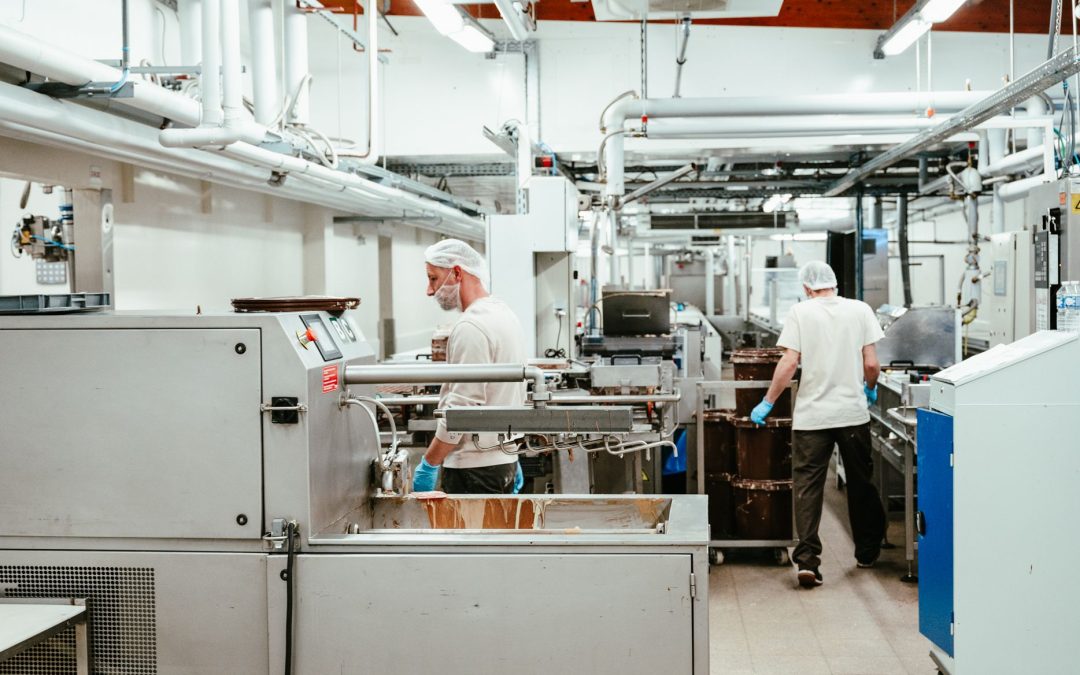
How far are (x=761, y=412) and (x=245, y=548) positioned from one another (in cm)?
249

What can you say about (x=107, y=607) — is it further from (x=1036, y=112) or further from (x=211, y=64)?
(x=1036, y=112)

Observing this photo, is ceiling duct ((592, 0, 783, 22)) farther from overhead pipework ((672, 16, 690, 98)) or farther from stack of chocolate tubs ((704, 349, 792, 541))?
stack of chocolate tubs ((704, 349, 792, 541))

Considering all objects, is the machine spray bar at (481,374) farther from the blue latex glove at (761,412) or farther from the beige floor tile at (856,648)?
the blue latex glove at (761,412)

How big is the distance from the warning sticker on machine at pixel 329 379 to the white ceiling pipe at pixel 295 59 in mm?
1706

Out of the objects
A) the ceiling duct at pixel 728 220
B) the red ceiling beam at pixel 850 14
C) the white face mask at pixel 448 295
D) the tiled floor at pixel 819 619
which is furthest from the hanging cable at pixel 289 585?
the ceiling duct at pixel 728 220

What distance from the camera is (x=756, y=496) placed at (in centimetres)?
403

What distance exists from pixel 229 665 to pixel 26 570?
0.45 metres

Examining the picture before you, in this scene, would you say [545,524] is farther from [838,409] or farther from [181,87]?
[181,87]

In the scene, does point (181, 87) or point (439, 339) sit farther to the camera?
point (181, 87)

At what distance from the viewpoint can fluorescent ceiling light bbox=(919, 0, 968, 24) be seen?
146 inches

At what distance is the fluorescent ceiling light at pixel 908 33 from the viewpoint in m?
4.24

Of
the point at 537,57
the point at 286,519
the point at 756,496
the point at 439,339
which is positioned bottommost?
the point at 756,496

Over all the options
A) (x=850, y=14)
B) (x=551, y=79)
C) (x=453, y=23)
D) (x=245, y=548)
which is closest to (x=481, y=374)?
(x=245, y=548)

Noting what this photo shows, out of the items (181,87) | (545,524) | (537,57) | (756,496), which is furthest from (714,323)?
(545,524)
